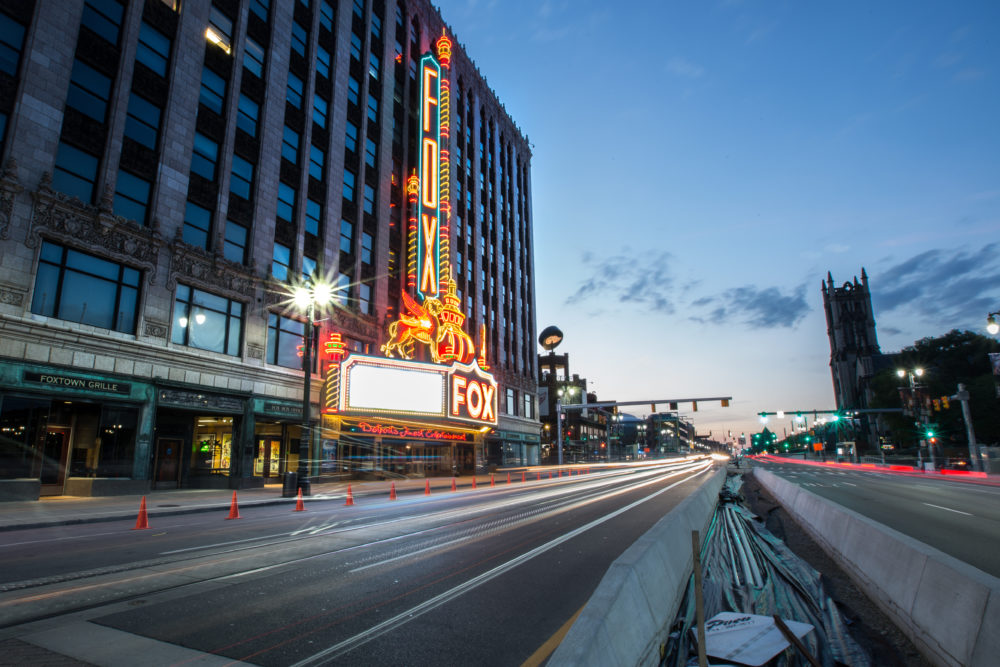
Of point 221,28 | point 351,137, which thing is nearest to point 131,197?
point 221,28

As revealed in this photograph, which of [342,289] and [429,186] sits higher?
[429,186]

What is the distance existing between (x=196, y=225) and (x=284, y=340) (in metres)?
7.26

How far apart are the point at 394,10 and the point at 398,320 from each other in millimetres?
25726

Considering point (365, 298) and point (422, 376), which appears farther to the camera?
point (365, 298)

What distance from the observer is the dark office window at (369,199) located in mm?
36719

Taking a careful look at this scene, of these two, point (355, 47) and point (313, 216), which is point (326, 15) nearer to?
point (355, 47)

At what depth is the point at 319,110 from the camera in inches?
1310

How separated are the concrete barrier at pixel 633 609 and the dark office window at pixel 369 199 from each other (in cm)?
3424

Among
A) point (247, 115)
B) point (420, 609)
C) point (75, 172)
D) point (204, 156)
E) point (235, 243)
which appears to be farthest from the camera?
point (247, 115)

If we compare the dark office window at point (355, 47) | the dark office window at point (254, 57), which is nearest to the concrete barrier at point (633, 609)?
the dark office window at point (254, 57)

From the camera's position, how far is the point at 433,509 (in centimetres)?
1641

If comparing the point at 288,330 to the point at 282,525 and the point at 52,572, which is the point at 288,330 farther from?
the point at 52,572

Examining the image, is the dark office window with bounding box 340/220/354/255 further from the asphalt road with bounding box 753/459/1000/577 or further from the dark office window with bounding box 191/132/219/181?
the asphalt road with bounding box 753/459/1000/577

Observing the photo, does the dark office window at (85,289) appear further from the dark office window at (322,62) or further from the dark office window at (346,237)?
the dark office window at (322,62)
